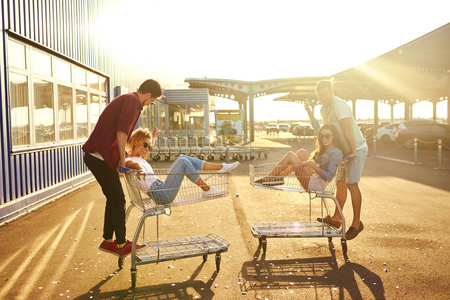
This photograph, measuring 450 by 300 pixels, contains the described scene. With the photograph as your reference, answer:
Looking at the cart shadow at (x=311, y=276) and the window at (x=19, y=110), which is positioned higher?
the window at (x=19, y=110)

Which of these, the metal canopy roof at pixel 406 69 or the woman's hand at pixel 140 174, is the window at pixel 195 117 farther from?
the woman's hand at pixel 140 174

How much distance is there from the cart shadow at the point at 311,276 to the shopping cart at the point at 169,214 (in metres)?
0.48

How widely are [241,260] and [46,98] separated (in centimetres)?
641

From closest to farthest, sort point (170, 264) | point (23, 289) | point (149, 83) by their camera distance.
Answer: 1. point (23, 289)
2. point (149, 83)
3. point (170, 264)

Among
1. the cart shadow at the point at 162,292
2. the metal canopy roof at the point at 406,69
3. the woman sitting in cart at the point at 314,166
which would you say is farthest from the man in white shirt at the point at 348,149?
the metal canopy roof at the point at 406,69

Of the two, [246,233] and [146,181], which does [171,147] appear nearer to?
[246,233]

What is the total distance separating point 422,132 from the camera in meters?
23.3

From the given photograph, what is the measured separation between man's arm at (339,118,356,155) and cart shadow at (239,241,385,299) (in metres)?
1.32

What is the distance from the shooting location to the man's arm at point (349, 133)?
5.30 meters

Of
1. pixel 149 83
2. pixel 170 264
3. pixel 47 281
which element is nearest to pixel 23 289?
pixel 47 281

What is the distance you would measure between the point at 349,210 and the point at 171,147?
503 inches

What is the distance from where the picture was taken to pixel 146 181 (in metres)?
4.30

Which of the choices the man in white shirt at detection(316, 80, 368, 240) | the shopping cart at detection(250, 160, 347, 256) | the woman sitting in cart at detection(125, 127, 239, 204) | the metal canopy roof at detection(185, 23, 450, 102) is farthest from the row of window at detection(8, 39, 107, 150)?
the metal canopy roof at detection(185, 23, 450, 102)

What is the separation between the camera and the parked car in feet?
73.5
